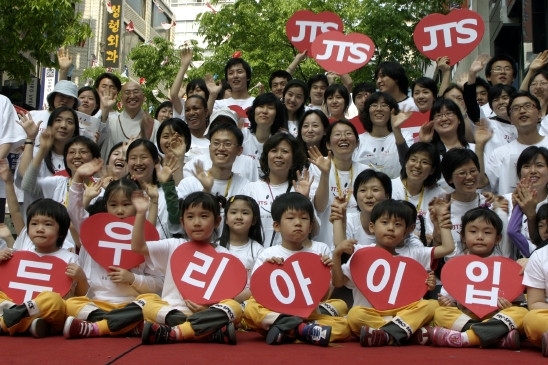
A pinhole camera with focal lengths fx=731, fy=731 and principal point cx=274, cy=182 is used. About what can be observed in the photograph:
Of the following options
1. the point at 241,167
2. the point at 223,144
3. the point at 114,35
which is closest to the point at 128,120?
the point at 241,167

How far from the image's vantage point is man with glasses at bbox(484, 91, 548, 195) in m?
6.34

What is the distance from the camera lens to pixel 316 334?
177 inches

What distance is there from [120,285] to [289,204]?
135 centimetres

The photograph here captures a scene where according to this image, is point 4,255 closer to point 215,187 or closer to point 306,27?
point 215,187

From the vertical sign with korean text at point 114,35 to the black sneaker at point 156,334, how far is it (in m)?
29.4

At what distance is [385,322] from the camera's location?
15.5 ft

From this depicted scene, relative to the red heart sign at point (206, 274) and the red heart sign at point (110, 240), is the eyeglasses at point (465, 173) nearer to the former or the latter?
the red heart sign at point (206, 274)

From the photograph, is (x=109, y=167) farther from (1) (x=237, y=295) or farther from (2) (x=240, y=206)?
(1) (x=237, y=295)

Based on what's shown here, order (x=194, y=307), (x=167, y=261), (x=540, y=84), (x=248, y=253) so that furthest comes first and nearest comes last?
(x=540, y=84) < (x=248, y=253) < (x=167, y=261) < (x=194, y=307)

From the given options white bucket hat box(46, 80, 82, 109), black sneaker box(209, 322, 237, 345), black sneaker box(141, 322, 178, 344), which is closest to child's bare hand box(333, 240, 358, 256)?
black sneaker box(209, 322, 237, 345)

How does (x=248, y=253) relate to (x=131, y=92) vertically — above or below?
below

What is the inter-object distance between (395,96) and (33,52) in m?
8.21

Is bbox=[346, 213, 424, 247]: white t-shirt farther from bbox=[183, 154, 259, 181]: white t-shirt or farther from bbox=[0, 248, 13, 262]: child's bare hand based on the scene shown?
bbox=[0, 248, 13, 262]: child's bare hand

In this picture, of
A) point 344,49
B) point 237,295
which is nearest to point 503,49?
point 344,49
